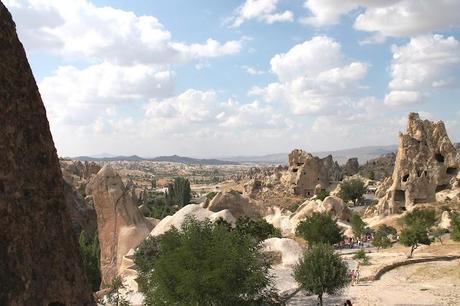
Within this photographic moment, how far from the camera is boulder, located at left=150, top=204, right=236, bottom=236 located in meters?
37.9

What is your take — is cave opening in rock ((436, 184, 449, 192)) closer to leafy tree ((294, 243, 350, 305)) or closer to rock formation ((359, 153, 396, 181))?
leafy tree ((294, 243, 350, 305))

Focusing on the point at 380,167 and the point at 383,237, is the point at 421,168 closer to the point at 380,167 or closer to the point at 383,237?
the point at 383,237

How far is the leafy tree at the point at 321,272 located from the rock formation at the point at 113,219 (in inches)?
647

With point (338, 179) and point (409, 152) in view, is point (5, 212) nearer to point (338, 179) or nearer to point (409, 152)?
point (409, 152)

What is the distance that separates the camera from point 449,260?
39531 millimetres

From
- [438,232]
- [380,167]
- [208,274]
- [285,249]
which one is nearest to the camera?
[208,274]

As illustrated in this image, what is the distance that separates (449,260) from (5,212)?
1580 inches

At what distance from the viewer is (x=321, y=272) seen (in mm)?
26031

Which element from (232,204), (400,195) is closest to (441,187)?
(400,195)

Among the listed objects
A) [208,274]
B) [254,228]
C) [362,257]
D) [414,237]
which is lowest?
[362,257]

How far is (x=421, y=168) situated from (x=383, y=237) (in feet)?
65.9

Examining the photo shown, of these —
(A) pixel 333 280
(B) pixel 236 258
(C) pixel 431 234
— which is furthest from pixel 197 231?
(C) pixel 431 234

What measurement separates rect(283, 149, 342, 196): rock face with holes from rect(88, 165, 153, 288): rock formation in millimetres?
56659

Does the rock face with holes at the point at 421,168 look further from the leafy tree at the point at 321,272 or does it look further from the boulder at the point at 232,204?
the leafy tree at the point at 321,272
